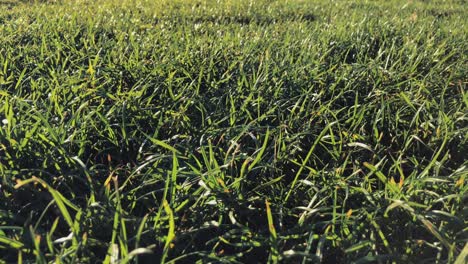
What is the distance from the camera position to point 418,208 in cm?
→ 134

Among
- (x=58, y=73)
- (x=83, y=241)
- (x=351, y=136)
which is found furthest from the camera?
(x=58, y=73)

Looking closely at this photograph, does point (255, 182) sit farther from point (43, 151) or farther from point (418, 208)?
point (43, 151)

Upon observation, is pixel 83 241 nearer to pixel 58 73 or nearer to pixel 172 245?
pixel 172 245

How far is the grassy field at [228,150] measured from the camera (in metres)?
1.25

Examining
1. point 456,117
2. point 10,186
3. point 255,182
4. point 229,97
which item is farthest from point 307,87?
point 10,186

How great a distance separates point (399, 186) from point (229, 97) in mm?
886

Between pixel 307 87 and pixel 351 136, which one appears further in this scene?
pixel 307 87

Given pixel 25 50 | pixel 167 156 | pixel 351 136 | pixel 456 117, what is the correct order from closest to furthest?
pixel 167 156 < pixel 351 136 < pixel 456 117 < pixel 25 50

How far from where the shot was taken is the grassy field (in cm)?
125

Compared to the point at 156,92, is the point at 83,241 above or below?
below

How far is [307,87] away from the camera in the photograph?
2.16 metres

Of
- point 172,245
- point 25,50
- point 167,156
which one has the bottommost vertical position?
point 172,245

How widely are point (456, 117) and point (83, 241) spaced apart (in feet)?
5.15

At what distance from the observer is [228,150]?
147cm
